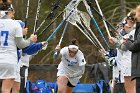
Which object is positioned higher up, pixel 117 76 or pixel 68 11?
pixel 68 11

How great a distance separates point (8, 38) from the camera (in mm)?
7129

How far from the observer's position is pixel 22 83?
10555 mm

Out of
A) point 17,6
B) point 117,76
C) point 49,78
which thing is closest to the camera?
point 117,76

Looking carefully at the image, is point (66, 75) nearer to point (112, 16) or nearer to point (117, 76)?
point (117, 76)

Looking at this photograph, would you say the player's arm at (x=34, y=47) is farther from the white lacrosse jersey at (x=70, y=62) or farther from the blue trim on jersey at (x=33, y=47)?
the white lacrosse jersey at (x=70, y=62)

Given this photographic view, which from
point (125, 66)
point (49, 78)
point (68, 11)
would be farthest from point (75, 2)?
point (49, 78)

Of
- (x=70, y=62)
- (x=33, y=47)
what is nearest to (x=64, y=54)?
(x=70, y=62)

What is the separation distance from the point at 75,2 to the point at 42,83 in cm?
228

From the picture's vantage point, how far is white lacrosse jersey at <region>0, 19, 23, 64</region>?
7.10 metres

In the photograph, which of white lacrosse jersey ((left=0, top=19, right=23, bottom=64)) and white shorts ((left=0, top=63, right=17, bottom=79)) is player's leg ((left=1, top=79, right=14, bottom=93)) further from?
white lacrosse jersey ((left=0, top=19, right=23, bottom=64))

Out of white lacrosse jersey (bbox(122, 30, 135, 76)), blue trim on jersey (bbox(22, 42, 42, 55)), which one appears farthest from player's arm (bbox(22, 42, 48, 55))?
white lacrosse jersey (bbox(122, 30, 135, 76))

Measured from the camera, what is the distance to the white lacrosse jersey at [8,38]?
7.10 meters

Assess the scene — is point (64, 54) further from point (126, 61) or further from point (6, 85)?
point (6, 85)

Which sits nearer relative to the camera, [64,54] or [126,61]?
[126,61]
